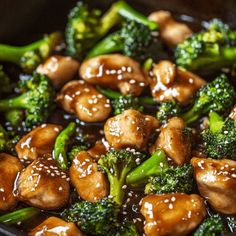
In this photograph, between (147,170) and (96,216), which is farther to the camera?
(147,170)

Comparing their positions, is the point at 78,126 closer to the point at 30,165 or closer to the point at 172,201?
the point at 30,165

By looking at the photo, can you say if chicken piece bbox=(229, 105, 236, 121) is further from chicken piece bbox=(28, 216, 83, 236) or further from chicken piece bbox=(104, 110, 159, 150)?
chicken piece bbox=(28, 216, 83, 236)

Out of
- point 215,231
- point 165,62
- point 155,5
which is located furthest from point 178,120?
point 155,5

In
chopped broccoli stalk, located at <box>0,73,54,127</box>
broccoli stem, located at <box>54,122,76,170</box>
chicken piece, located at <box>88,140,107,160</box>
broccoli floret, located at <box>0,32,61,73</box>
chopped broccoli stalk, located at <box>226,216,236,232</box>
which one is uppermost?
broccoli floret, located at <box>0,32,61,73</box>

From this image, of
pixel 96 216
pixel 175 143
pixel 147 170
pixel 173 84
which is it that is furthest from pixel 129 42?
pixel 96 216

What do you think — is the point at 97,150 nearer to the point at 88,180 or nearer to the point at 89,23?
the point at 88,180

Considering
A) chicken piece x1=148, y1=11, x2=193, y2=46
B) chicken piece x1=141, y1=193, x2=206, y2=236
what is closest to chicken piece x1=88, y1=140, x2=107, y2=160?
chicken piece x1=141, y1=193, x2=206, y2=236
